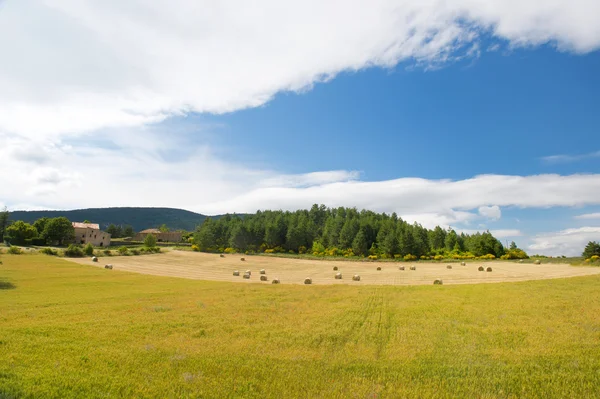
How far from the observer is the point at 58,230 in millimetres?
116750

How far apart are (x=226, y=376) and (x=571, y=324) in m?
14.7

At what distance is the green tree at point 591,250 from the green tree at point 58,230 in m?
148

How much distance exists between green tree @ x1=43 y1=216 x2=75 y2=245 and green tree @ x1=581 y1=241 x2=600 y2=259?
148228 mm

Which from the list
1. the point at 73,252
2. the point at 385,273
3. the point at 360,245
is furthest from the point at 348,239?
the point at 73,252

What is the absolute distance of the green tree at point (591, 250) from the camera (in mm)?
61656

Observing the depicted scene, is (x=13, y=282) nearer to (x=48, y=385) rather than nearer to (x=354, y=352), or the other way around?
(x=48, y=385)

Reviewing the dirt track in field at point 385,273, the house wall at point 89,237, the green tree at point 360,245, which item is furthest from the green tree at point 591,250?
the house wall at point 89,237

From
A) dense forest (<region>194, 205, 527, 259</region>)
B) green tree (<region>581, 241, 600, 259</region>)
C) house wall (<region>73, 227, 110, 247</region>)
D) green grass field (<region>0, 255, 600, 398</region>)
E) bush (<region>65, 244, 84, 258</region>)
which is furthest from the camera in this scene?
house wall (<region>73, 227, 110, 247</region>)

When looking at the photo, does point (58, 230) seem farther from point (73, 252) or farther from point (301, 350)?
point (301, 350)

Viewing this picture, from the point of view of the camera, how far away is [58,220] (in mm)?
118938

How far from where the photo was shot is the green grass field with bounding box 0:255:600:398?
8844mm

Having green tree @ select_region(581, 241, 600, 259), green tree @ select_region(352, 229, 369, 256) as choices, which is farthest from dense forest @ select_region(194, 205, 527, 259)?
green tree @ select_region(581, 241, 600, 259)

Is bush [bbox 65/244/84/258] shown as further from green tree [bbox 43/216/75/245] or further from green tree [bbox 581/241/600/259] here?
green tree [bbox 581/241/600/259]

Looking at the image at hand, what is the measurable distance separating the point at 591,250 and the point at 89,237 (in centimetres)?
16129
